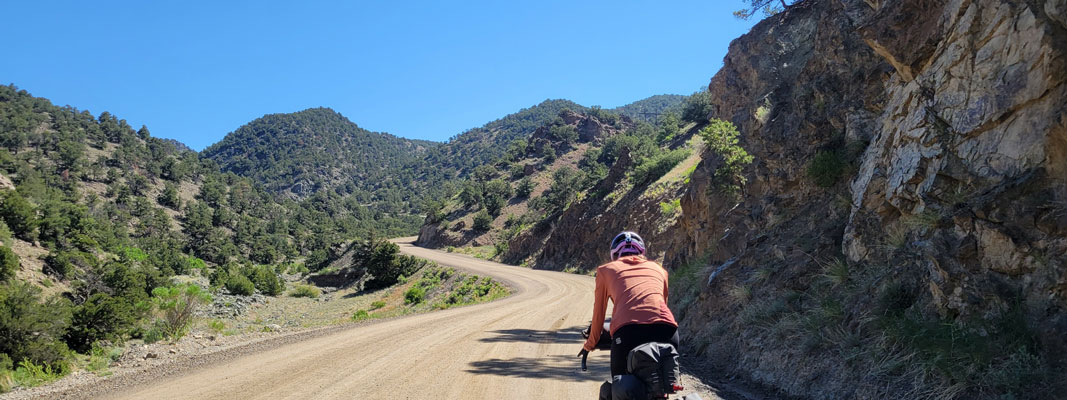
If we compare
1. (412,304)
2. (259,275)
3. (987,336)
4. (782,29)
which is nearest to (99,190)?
(259,275)

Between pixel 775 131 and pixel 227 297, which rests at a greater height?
pixel 775 131

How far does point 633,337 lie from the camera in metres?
3.59

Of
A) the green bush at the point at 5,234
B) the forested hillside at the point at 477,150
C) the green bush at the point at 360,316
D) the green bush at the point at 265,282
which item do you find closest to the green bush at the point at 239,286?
the green bush at the point at 265,282

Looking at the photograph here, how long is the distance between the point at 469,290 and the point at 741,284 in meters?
23.5

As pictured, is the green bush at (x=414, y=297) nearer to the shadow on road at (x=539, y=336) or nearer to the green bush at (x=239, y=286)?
the green bush at (x=239, y=286)

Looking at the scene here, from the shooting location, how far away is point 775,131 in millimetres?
12180

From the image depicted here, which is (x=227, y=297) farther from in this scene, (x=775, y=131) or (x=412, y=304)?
(x=775, y=131)

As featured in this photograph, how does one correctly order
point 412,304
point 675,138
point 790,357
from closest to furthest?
1. point 790,357
2. point 412,304
3. point 675,138

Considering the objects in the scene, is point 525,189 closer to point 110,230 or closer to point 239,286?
point 239,286

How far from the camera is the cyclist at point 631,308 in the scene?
11.7 feet

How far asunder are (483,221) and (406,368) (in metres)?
60.2

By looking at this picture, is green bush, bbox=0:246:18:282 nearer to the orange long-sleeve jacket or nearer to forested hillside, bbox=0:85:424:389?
forested hillside, bbox=0:85:424:389

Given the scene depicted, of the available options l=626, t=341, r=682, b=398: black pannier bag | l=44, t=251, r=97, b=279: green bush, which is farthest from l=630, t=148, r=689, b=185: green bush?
l=626, t=341, r=682, b=398: black pannier bag

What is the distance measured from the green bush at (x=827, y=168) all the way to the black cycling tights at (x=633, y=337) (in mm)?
7765
